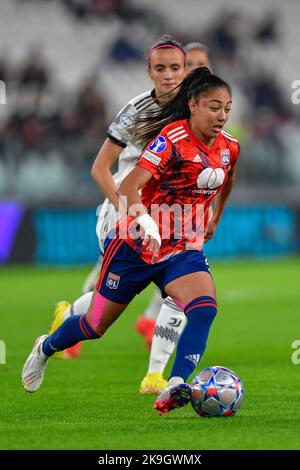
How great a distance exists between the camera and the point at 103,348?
10078mm

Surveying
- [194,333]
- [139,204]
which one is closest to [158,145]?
[139,204]

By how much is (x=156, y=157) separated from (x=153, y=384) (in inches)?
70.8

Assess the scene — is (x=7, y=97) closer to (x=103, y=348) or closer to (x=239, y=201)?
(x=239, y=201)

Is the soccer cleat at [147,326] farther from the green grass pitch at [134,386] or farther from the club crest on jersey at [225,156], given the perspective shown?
the club crest on jersey at [225,156]

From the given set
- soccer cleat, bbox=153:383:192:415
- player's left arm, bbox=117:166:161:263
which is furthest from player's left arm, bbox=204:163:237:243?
soccer cleat, bbox=153:383:192:415

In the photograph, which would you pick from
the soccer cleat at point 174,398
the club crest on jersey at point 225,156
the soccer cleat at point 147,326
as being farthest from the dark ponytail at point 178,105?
the soccer cleat at point 147,326

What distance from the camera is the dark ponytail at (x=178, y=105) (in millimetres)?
5984

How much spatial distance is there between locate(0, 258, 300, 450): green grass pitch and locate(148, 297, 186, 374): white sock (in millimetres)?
260

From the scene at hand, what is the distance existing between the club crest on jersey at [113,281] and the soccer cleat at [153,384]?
3.65 ft

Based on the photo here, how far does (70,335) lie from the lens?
6418 mm

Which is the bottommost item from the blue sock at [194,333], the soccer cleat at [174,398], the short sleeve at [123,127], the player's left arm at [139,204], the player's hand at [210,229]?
the soccer cleat at [174,398]

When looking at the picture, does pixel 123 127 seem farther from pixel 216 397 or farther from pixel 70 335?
pixel 216 397

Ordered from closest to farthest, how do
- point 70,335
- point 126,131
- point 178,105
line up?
point 178,105, point 70,335, point 126,131
